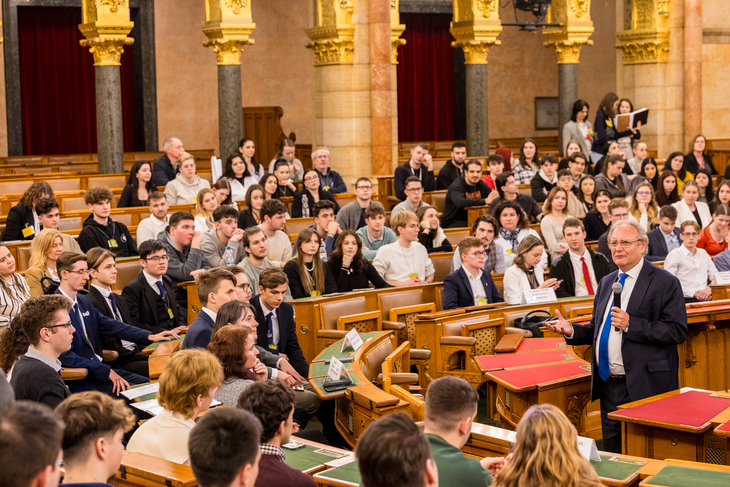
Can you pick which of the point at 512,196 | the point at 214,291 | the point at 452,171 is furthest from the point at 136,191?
the point at 214,291

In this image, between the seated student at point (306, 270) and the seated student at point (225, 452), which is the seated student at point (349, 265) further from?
the seated student at point (225, 452)

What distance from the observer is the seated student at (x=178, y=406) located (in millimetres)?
3420

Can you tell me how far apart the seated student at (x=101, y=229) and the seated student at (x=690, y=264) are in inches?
183

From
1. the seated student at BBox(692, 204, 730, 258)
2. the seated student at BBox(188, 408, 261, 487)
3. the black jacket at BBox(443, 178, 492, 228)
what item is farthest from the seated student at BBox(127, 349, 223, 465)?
the black jacket at BBox(443, 178, 492, 228)

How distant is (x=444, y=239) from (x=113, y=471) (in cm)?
616

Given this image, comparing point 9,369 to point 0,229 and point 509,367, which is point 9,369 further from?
point 0,229

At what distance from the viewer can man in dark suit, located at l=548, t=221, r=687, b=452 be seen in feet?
14.3

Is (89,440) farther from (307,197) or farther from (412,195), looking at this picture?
(307,197)

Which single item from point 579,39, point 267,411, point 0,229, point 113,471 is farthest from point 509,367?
point 579,39

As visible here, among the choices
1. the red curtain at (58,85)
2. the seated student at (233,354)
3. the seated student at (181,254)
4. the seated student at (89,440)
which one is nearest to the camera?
the seated student at (89,440)

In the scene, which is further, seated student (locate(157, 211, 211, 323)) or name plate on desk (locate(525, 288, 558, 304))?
seated student (locate(157, 211, 211, 323))

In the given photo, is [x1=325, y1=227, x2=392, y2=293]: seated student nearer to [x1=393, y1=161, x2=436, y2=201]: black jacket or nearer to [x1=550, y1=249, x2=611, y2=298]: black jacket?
[x1=550, y1=249, x2=611, y2=298]: black jacket

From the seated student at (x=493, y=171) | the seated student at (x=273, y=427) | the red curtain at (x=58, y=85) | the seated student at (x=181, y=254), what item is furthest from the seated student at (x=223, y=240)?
the red curtain at (x=58, y=85)

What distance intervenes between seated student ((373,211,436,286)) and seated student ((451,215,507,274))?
12.5 inches
